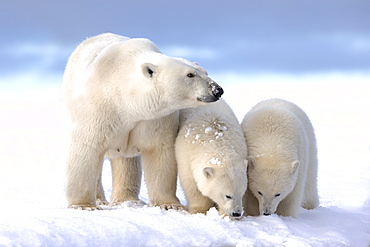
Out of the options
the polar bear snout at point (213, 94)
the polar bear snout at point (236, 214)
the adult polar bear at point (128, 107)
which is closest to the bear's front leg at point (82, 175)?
the adult polar bear at point (128, 107)

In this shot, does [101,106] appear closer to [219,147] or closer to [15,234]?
[219,147]

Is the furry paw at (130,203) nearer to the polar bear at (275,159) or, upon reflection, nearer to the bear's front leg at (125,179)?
the bear's front leg at (125,179)

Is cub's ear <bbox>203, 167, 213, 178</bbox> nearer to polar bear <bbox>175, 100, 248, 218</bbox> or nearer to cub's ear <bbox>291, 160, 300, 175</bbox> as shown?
polar bear <bbox>175, 100, 248, 218</bbox>

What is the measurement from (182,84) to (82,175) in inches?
77.3

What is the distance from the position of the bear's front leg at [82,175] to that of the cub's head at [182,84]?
1.43 m

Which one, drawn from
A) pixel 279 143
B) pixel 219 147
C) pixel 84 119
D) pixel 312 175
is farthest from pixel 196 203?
pixel 312 175

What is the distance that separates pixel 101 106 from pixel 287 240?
2752 millimetres

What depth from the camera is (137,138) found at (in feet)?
22.4

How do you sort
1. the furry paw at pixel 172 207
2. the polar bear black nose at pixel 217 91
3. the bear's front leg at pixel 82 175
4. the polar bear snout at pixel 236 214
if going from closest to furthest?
1. the polar bear black nose at pixel 217 91
2. the polar bear snout at pixel 236 214
3. the bear's front leg at pixel 82 175
4. the furry paw at pixel 172 207

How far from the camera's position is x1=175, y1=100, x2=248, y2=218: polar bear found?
6125 mm

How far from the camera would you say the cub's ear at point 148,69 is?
19.5 feet

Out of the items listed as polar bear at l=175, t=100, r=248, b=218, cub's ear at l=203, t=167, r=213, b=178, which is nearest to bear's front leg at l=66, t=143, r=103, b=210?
polar bear at l=175, t=100, r=248, b=218

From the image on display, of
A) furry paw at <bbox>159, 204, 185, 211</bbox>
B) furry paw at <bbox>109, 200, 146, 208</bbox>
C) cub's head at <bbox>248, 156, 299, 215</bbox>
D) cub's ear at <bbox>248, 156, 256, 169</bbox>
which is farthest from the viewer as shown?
furry paw at <bbox>109, 200, 146, 208</bbox>

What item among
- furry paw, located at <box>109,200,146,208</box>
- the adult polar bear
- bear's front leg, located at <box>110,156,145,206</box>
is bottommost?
furry paw, located at <box>109,200,146,208</box>
